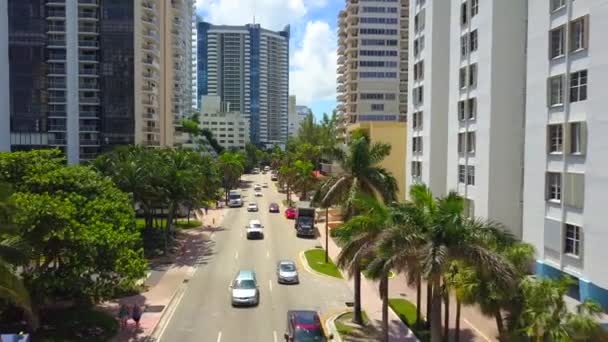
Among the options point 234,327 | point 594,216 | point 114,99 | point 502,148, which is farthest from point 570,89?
point 114,99

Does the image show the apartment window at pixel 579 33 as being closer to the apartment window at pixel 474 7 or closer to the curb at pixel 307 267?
the apartment window at pixel 474 7

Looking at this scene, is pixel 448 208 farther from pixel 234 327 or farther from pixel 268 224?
pixel 268 224

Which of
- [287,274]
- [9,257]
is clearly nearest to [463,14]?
[287,274]

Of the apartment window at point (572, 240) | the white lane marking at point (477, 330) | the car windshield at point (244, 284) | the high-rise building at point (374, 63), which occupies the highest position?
the high-rise building at point (374, 63)

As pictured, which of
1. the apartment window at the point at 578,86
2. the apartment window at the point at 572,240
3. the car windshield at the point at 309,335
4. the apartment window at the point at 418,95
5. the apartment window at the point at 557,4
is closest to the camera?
the car windshield at the point at 309,335

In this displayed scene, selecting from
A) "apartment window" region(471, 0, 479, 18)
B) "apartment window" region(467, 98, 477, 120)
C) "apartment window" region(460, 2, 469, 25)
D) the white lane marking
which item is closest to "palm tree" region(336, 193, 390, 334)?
the white lane marking

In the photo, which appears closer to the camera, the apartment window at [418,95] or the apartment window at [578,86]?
the apartment window at [578,86]

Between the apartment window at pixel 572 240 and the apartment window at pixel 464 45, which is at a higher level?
the apartment window at pixel 464 45

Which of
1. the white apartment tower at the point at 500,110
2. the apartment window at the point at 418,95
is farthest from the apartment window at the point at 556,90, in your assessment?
the apartment window at the point at 418,95
